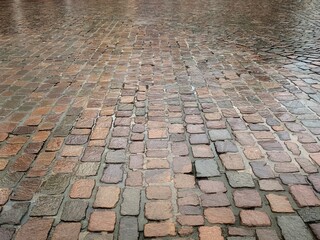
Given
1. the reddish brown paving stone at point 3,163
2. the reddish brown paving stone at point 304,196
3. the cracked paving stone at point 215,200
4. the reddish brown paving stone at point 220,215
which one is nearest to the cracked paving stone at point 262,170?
the reddish brown paving stone at point 304,196

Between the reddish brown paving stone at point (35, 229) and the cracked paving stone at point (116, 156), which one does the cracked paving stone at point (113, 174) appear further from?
the reddish brown paving stone at point (35, 229)

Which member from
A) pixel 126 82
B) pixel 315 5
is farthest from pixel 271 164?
pixel 315 5

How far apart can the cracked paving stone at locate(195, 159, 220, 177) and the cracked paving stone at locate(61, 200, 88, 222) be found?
0.97m

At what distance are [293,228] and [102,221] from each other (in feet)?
4.31

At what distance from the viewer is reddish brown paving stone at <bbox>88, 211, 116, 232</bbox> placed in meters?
2.18

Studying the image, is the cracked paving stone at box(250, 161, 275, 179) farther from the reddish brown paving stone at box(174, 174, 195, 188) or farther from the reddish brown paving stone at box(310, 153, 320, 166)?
the reddish brown paving stone at box(174, 174, 195, 188)

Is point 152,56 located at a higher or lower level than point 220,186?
lower

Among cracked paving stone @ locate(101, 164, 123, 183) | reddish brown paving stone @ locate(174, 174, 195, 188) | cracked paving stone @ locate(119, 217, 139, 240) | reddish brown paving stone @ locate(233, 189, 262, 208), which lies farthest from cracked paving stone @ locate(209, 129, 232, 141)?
cracked paving stone @ locate(119, 217, 139, 240)

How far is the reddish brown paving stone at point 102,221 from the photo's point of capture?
7.16ft

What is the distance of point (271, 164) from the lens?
2836 millimetres

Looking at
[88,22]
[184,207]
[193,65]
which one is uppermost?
[184,207]

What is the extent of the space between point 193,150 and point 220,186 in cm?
58

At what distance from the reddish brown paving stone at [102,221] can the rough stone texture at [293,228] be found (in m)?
1.16

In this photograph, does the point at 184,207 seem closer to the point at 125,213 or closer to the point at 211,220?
the point at 211,220
